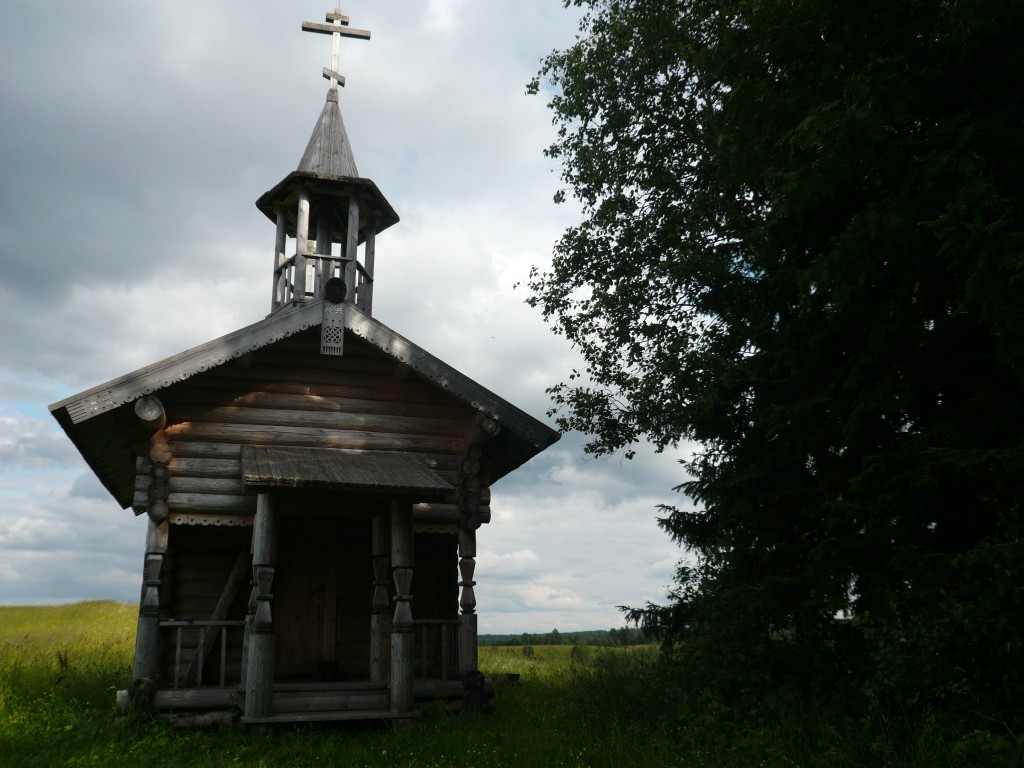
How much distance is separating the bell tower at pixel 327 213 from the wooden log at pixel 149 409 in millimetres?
3784

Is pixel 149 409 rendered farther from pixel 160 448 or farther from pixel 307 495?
pixel 307 495

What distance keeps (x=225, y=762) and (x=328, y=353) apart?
20.0ft

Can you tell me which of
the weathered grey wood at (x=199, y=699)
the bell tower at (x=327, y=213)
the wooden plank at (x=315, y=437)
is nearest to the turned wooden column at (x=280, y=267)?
the bell tower at (x=327, y=213)

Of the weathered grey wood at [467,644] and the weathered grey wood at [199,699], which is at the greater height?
the weathered grey wood at [467,644]

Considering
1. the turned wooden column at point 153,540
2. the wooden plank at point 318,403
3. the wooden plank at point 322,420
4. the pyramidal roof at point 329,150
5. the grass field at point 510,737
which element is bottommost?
the grass field at point 510,737

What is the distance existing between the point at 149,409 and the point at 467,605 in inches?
225

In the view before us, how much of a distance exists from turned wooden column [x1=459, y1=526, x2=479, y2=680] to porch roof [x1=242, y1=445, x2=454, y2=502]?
1.50 m

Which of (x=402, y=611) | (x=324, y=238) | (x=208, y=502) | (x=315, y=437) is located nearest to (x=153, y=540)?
(x=208, y=502)

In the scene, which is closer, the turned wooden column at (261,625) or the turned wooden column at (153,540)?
the turned wooden column at (261,625)

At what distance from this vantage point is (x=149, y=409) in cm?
1283

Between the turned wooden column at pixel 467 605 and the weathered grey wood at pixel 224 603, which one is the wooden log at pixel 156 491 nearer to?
the weathered grey wood at pixel 224 603

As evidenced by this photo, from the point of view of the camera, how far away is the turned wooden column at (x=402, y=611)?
1225cm

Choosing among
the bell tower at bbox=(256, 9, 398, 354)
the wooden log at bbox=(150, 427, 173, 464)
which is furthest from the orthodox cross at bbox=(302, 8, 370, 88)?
the wooden log at bbox=(150, 427, 173, 464)

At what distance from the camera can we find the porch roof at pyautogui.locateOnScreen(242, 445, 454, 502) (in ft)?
38.7
